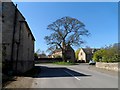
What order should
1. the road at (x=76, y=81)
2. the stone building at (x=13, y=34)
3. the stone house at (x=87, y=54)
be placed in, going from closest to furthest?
the road at (x=76, y=81)
the stone building at (x=13, y=34)
the stone house at (x=87, y=54)

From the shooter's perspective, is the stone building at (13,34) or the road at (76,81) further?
the stone building at (13,34)

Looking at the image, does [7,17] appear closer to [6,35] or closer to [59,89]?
[6,35]

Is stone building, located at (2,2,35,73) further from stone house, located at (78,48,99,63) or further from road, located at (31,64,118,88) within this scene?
stone house, located at (78,48,99,63)

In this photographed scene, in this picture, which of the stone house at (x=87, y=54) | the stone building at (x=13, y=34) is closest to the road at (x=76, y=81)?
the stone building at (x=13, y=34)

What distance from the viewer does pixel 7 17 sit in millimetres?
25672

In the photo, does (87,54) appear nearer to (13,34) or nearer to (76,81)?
(13,34)

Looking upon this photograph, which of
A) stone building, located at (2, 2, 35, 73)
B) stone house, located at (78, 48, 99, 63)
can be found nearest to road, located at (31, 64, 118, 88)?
stone building, located at (2, 2, 35, 73)

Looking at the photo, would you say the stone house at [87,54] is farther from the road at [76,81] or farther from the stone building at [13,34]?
the road at [76,81]

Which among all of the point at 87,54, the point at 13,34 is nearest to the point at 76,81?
the point at 13,34

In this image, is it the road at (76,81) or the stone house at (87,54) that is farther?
the stone house at (87,54)

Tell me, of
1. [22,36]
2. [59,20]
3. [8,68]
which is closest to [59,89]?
[8,68]

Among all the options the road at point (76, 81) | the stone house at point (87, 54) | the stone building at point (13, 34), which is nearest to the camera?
the road at point (76, 81)

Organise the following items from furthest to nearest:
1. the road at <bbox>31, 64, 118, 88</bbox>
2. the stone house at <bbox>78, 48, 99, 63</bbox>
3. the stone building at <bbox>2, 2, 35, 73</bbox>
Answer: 1. the stone house at <bbox>78, 48, 99, 63</bbox>
2. the stone building at <bbox>2, 2, 35, 73</bbox>
3. the road at <bbox>31, 64, 118, 88</bbox>

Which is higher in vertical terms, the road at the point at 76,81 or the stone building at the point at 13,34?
the stone building at the point at 13,34
